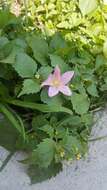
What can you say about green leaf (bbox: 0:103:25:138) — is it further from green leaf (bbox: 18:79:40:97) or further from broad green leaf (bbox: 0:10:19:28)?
broad green leaf (bbox: 0:10:19:28)

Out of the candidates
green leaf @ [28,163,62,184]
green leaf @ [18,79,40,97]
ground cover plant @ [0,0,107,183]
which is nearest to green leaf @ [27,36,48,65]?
ground cover plant @ [0,0,107,183]

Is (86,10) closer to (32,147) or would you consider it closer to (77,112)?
(77,112)

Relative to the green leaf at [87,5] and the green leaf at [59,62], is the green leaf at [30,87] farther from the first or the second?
the green leaf at [87,5]

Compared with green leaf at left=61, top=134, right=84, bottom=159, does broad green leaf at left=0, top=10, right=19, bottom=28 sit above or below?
above

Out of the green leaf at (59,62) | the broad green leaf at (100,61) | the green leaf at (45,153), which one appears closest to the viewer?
the green leaf at (45,153)

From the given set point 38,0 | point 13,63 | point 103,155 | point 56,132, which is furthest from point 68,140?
point 38,0

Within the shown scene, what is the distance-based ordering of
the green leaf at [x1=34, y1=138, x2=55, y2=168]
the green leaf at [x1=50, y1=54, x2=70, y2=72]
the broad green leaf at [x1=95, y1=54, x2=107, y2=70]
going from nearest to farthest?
the green leaf at [x1=34, y1=138, x2=55, y2=168], the green leaf at [x1=50, y1=54, x2=70, y2=72], the broad green leaf at [x1=95, y1=54, x2=107, y2=70]

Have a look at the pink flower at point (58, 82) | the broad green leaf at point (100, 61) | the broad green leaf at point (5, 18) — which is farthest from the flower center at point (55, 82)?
the broad green leaf at point (5, 18)

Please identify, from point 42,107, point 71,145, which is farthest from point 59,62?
point 71,145
